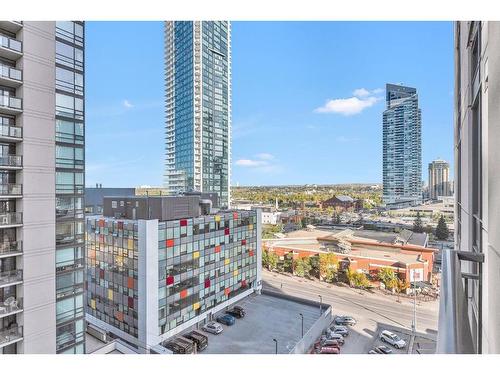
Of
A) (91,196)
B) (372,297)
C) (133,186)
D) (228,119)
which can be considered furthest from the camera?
(228,119)

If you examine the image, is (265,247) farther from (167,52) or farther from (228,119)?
(167,52)

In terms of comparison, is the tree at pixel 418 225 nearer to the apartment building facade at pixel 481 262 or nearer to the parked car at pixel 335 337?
the parked car at pixel 335 337

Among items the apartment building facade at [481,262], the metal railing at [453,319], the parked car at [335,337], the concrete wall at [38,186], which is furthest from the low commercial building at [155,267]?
the metal railing at [453,319]

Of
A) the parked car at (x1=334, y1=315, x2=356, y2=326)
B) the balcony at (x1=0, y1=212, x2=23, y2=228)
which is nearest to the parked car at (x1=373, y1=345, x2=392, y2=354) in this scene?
the parked car at (x1=334, y1=315, x2=356, y2=326)

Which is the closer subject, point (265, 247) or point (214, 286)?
point (214, 286)

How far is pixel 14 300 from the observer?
266 cm

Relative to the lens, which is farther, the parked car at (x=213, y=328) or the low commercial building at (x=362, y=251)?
the low commercial building at (x=362, y=251)

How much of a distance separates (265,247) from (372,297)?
4415mm

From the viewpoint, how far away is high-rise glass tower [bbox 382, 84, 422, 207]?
12.7 meters

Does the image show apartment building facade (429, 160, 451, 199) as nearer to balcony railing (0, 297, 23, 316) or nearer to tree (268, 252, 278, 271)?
tree (268, 252, 278, 271)

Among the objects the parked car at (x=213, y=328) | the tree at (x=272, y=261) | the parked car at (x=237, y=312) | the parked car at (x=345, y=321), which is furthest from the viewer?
the tree at (x=272, y=261)

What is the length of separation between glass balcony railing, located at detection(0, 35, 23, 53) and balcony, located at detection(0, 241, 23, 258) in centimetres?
167

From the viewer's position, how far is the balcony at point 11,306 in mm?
2586
